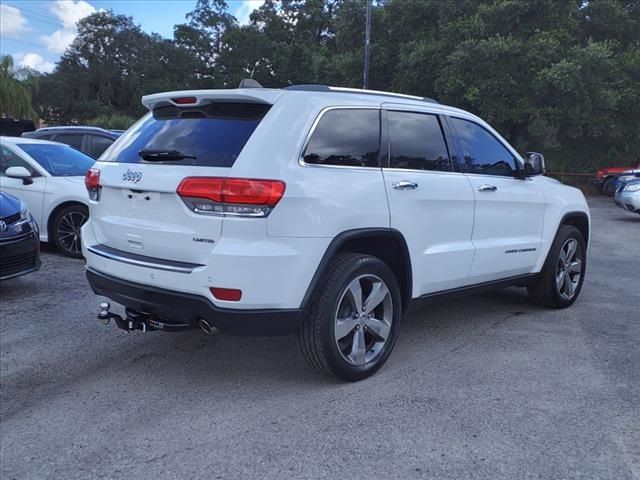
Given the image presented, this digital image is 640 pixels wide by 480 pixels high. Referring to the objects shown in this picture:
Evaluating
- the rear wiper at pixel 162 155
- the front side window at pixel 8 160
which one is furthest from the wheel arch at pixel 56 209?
the rear wiper at pixel 162 155

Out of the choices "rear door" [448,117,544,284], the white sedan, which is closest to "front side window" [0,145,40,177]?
the white sedan

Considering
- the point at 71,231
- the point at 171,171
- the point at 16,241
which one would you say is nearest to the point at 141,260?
the point at 171,171

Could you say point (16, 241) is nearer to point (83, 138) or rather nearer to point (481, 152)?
point (481, 152)

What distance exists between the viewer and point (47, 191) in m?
7.08

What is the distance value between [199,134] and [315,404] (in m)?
1.76

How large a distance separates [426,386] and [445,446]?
73 cm

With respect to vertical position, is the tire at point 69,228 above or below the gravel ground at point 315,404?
above

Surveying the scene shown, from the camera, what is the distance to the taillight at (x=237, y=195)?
3072mm

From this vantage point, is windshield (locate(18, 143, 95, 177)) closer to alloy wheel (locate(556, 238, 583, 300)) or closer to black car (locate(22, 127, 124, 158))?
black car (locate(22, 127, 124, 158))

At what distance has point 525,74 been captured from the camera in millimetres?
20203

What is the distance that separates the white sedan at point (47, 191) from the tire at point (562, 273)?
526 centimetres

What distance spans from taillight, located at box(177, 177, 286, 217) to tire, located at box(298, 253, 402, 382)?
0.64 meters

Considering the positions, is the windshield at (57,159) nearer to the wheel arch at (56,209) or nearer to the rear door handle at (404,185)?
the wheel arch at (56,209)

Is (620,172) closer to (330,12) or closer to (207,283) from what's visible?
(207,283)
